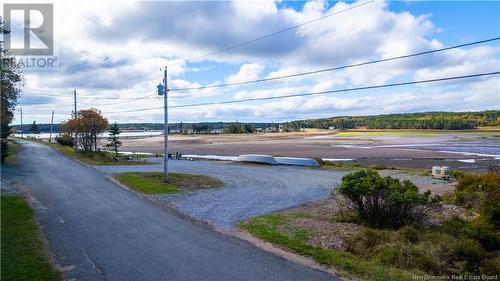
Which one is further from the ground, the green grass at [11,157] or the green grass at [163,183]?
the green grass at [11,157]

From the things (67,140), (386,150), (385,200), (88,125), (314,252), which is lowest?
(386,150)

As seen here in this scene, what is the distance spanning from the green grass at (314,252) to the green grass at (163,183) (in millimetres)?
7900

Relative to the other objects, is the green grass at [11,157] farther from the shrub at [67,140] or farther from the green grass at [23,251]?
the green grass at [23,251]

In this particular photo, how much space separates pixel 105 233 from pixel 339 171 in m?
23.5

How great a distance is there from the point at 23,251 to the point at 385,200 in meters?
10.8

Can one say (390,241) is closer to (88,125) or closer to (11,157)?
(11,157)

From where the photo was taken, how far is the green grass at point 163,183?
20.3m

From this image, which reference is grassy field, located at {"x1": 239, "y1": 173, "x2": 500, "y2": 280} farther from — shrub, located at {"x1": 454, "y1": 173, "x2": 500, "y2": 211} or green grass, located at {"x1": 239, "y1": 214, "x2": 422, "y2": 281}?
shrub, located at {"x1": 454, "y1": 173, "x2": 500, "y2": 211}

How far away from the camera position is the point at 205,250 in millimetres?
9789

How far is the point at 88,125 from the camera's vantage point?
1859 inches

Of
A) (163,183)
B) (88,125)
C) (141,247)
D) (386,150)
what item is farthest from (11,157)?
(386,150)

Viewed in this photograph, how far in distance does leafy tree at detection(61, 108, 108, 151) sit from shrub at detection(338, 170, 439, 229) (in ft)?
129

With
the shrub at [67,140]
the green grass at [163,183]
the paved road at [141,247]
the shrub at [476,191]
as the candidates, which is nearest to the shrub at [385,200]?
the shrub at [476,191]

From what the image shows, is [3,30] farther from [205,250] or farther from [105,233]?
[205,250]
